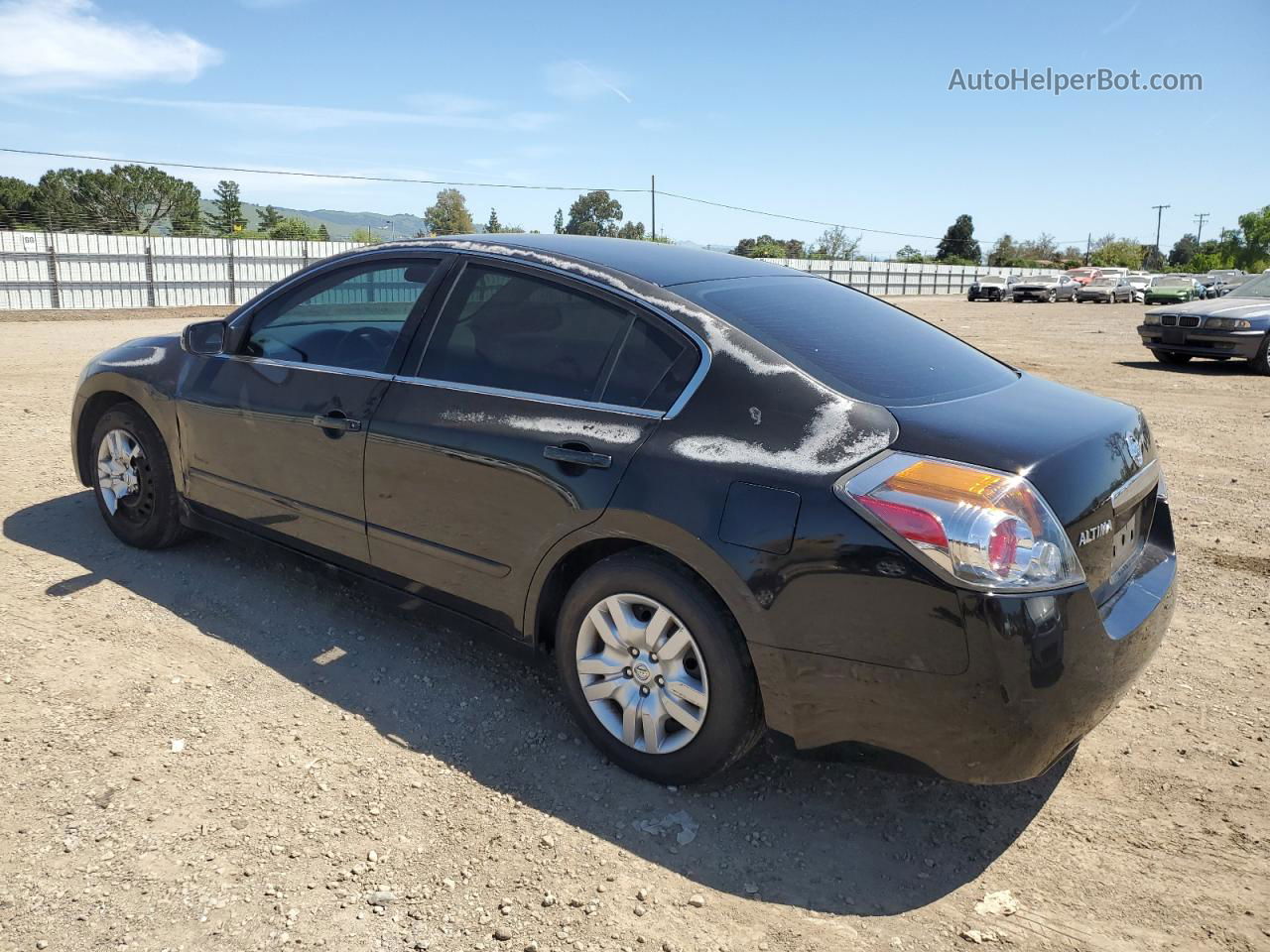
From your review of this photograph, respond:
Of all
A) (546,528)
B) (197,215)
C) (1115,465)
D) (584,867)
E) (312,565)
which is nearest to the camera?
(584,867)

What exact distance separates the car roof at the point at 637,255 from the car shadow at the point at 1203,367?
1304 cm

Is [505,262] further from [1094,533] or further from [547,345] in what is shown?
[1094,533]

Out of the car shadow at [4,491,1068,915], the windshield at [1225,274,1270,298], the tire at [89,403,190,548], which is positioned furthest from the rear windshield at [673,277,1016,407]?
the windshield at [1225,274,1270,298]

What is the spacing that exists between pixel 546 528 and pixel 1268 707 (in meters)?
2.75

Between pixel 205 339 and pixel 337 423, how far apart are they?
1152 millimetres

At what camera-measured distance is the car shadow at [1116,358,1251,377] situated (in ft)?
46.6

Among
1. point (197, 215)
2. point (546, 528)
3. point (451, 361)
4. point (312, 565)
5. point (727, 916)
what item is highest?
point (197, 215)

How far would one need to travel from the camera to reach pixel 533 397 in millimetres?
3082

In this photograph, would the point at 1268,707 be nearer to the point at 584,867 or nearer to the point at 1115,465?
the point at 1115,465

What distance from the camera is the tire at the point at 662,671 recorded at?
2.62 m

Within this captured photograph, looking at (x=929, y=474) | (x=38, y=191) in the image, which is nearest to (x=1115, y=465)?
(x=929, y=474)

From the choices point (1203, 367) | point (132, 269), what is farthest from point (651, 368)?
point (132, 269)

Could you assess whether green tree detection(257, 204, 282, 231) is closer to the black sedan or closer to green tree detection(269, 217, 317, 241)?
green tree detection(269, 217, 317, 241)

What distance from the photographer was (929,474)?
2.37 meters
